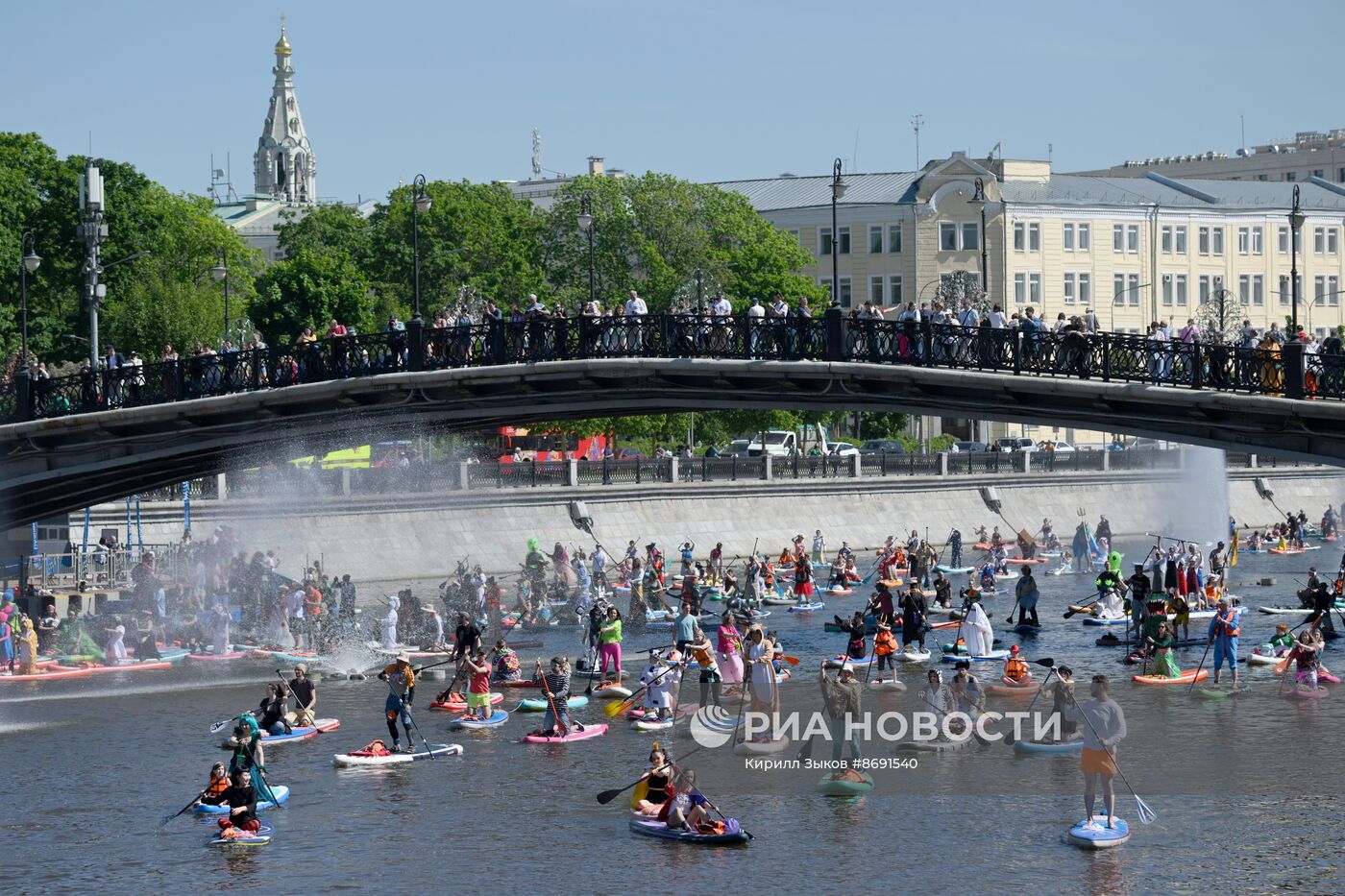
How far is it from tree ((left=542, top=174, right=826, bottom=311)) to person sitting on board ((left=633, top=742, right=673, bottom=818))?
66.1m

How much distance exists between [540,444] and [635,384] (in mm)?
47614

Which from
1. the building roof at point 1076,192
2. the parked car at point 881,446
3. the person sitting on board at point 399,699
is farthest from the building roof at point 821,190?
the person sitting on board at point 399,699

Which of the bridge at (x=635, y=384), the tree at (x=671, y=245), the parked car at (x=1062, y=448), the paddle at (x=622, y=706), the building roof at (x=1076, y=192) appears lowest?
the paddle at (x=622, y=706)

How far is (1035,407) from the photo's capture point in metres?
39.8

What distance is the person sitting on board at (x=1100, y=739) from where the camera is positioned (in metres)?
26.1

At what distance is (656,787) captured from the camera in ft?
94.7

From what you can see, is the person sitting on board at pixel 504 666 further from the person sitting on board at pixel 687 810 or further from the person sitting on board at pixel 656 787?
the person sitting on board at pixel 687 810

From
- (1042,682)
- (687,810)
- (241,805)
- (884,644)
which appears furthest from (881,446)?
(241,805)

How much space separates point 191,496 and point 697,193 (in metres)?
43.3

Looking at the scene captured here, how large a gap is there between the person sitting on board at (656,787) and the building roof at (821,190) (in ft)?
263

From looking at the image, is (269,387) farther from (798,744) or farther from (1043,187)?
(1043,187)

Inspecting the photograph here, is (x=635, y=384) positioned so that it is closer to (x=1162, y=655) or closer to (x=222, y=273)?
(x=1162, y=655)

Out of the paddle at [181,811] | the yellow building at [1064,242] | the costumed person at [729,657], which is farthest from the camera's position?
the yellow building at [1064,242]

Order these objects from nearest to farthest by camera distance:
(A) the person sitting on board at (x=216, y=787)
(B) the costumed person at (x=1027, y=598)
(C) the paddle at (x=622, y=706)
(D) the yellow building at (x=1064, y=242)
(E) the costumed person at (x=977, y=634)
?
(A) the person sitting on board at (x=216, y=787) < (C) the paddle at (x=622, y=706) < (E) the costumed person at (x=977, y=634) < (B) the costumed person at (x=1027, y=598) < (D) the yellow building at (x=1064, y=242)
